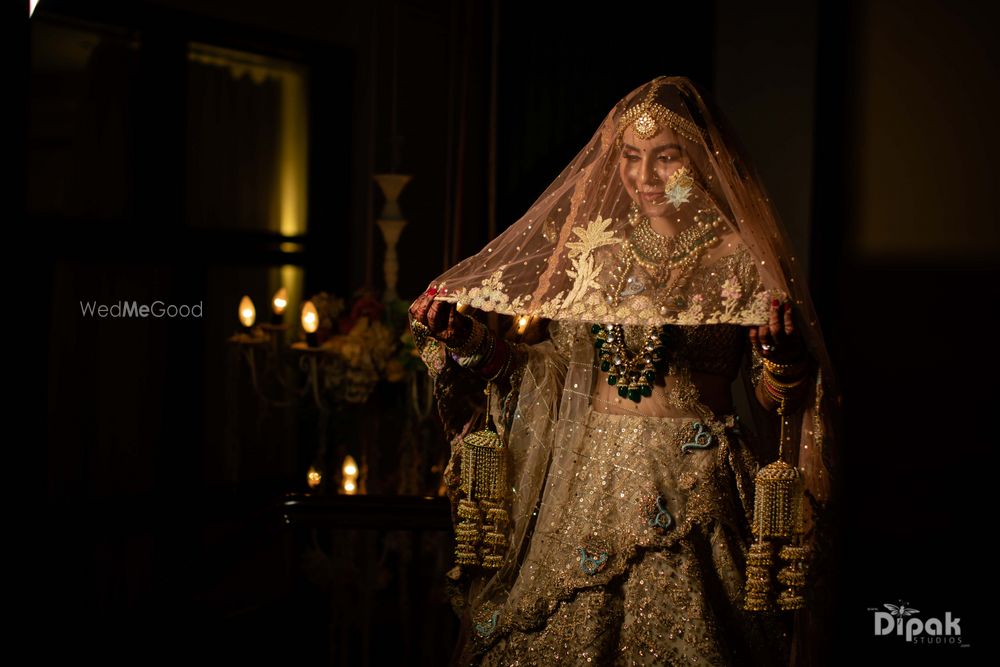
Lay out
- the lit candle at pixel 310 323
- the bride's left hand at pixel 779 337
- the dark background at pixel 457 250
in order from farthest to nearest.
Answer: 1. the lit candle at pixel 310 323
2. the dark background at pixel 457 250
3. the bride's left hand at pixel 779 337

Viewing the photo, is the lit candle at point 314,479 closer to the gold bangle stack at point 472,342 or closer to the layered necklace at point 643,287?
the gold bangle stack at point 472,342

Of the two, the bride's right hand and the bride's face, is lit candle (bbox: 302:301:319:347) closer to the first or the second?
the bride's right hand

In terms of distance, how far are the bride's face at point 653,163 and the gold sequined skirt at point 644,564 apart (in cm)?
40

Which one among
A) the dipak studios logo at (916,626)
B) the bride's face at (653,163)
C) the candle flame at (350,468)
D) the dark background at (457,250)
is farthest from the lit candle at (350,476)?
the dipak studios logo at (916,626)

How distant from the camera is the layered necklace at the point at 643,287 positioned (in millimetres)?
2166

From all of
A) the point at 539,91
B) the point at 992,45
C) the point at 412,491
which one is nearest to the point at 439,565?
the point at 412,491

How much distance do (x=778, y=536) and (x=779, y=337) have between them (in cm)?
35

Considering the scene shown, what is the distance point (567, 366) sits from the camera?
2.40 m

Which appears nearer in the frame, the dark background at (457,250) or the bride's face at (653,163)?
the bride's face at (653,163)

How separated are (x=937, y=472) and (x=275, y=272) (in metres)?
2.19

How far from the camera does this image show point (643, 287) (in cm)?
215

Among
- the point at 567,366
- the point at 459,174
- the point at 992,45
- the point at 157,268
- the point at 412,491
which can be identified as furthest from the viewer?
the point at 157,268

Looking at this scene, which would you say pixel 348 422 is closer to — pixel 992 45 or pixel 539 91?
pixel 539 91

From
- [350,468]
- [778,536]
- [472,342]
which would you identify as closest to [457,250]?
[350,468]
